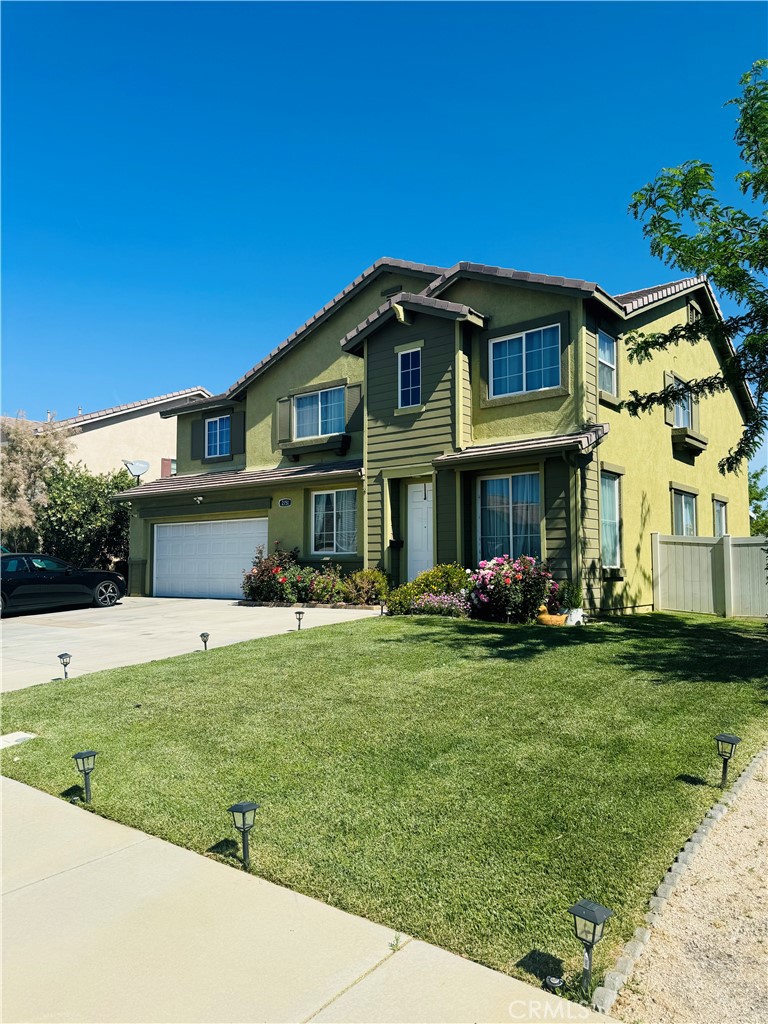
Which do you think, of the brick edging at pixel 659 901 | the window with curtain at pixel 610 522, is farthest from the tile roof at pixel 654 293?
the brick edging at pixel 659 901

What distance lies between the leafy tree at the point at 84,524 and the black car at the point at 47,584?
618 cm

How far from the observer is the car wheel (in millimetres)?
17438

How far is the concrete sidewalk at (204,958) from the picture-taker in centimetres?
250

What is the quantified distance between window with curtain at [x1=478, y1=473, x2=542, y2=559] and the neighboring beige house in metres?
16.8

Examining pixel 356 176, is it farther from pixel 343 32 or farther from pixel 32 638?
pixel 32 638

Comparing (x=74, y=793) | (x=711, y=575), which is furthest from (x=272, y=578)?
(x=74, y=793)

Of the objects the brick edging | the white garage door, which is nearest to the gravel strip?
the brick edging

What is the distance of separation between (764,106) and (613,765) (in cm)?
1001

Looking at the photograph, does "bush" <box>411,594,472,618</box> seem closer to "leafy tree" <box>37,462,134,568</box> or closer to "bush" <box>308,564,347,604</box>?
"bush" <box>308,564,347,604</box>

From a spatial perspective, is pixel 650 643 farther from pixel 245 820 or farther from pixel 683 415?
pixel 683 415

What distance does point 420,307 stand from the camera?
1455 cm

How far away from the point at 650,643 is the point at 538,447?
432cm

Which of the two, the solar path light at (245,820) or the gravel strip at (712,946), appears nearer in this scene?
the gravel strip at (712,946)

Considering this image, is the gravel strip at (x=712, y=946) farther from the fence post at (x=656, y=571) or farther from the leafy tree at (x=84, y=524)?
the leafy tree at (x=84, y=524)
